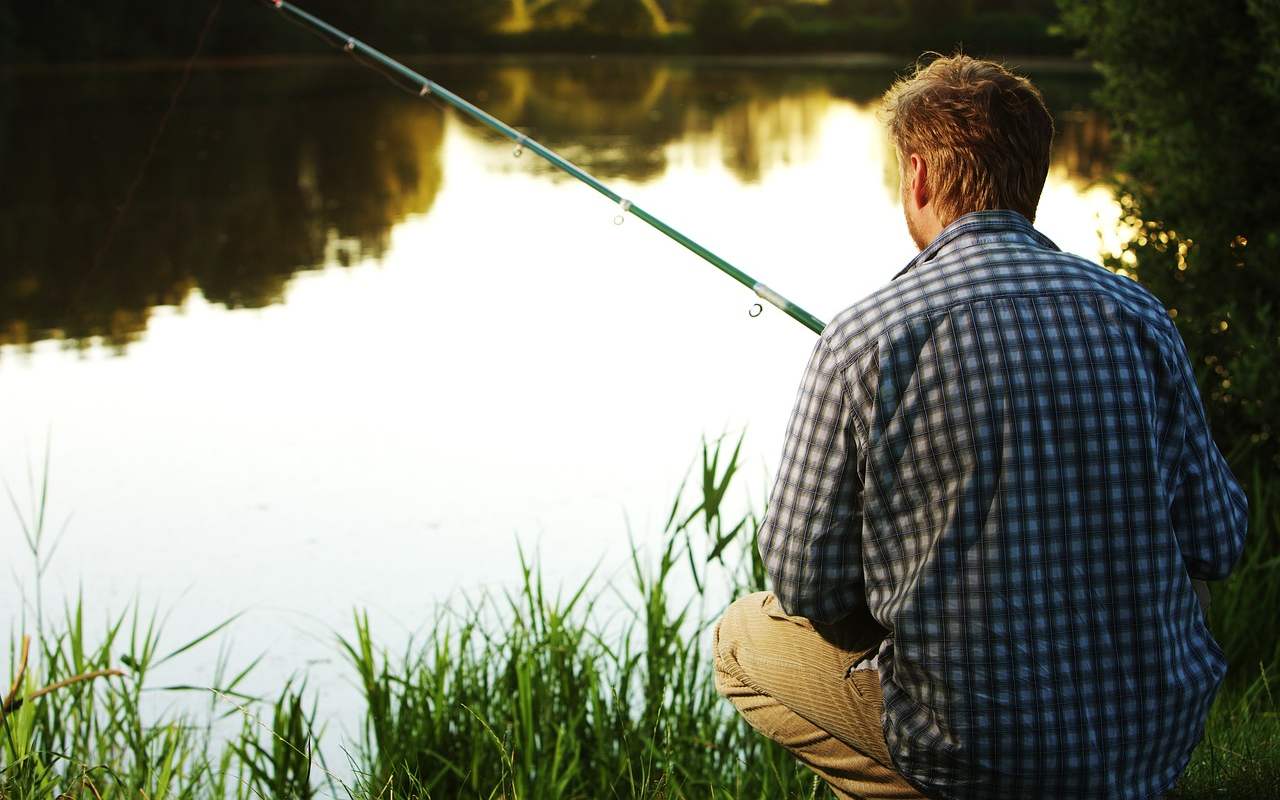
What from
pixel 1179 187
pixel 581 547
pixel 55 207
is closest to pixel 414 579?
pixel 581 547

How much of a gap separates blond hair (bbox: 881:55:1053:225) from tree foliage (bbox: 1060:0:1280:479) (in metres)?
1.96

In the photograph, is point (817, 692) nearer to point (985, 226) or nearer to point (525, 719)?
point (985, 226)

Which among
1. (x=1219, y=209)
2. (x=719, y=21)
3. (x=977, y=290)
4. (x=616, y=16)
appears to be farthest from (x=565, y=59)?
(x=977, y=290)

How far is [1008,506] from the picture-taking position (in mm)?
1413

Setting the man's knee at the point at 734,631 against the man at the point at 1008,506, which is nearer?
the man at the point at 1008,506

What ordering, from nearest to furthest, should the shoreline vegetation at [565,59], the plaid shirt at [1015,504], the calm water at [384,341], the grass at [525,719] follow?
the plaid shirt at [1015,504] → the grass at [525,719] → the calm water at [384,341] → the shoreline vegetation at [565,59]

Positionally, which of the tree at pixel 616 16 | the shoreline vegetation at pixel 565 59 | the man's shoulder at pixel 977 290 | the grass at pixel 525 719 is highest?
the shoreline vegetation at pixel 565 59

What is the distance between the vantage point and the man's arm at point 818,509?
1.47 meters

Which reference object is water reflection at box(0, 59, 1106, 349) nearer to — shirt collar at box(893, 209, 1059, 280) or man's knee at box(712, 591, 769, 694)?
man's knee at box(712, 591, 769, 694)

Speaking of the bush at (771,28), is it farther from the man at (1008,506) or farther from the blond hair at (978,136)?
the man at (1008,506)

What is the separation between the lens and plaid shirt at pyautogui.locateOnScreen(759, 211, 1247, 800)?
4.64 feet

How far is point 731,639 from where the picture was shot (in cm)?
187

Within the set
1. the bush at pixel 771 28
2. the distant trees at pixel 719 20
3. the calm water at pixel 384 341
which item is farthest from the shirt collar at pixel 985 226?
the bush at pixel 771 28

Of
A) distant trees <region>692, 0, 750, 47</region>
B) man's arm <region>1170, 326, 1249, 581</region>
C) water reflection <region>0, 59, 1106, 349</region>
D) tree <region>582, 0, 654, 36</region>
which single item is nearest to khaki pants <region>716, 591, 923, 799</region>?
man's arm <region>1170, 326, 1249, 581</region>
